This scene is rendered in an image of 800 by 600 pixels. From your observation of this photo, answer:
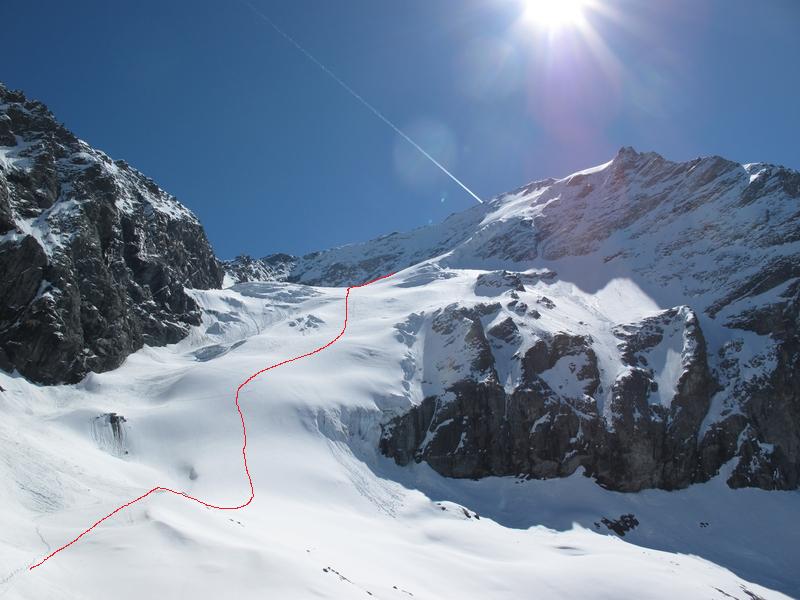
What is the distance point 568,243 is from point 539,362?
72.4m

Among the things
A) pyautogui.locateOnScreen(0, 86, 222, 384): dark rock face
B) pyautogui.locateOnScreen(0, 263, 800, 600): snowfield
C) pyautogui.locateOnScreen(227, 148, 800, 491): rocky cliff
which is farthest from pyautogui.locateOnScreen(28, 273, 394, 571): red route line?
pyautogui.locateOnScreen(0, 86, 222, 384): dark rock face

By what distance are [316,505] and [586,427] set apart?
41.5 metres

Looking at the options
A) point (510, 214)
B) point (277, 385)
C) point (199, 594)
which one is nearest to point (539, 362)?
point (277, 385)

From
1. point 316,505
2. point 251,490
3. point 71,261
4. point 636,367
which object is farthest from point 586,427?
point 71,261

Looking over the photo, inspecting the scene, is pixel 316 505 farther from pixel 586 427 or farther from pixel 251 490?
pixel 586 427

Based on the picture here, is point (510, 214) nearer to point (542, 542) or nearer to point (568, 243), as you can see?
point (568, 243)

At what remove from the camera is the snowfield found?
95.5 ft

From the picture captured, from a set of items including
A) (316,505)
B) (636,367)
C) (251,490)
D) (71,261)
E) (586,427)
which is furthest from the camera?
(636,367)

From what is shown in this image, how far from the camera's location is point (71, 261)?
81.8m

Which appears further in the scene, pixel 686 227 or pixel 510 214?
pixel 510 214

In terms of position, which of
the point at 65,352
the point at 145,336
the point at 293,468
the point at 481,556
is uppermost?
the point at 145,336

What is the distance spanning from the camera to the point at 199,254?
146 m

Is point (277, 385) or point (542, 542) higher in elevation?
point (277, 385)

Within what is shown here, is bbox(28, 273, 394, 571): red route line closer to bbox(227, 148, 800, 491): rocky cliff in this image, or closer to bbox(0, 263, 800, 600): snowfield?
bbox(0, 263, 800, 600): snowfield
